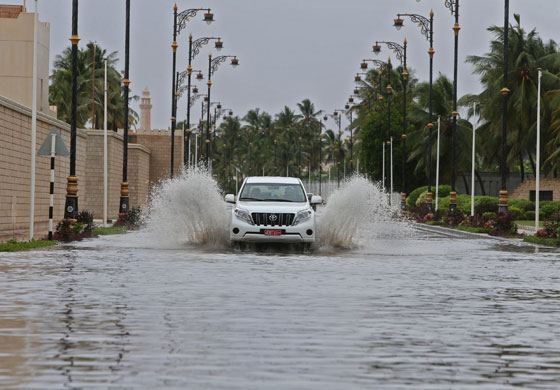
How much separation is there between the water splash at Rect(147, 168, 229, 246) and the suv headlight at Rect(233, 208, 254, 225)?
→ 7.04ft

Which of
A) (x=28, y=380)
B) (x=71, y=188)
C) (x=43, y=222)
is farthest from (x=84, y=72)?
(x=28, y=380)

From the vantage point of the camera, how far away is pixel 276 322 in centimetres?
1086

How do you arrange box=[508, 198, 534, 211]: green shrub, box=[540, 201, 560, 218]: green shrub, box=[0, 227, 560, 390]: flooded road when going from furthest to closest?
1. box=[508, 198, 534, 211]: green shrub
2. box=[540, 201, 560, 218]: green shrub
3. box=[0, 227, 560, 390]: flooded road

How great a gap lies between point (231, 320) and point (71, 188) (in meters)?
19.7

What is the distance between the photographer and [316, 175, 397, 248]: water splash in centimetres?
2609

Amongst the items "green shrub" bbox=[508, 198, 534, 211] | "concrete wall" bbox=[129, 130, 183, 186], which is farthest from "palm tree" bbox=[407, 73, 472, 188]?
"concrete wall" bbox=[129, 130, 183, 186]

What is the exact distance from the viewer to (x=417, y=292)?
14609mm

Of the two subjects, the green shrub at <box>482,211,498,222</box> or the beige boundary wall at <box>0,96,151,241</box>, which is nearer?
the beige boundary wall at <box>0,96,151,241</box>

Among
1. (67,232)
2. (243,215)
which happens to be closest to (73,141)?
(67,232)

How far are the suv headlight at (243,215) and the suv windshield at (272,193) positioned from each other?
109cm

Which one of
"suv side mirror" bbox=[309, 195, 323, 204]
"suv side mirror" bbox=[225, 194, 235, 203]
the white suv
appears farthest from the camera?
"suv side mirror" bbox=[309, 195, 323, 204]

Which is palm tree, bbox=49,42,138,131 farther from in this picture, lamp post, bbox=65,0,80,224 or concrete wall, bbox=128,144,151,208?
lamp post, bbox=65,0,80,224

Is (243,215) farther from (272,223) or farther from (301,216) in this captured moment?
(301,216)

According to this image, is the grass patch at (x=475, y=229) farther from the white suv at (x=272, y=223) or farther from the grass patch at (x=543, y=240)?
the white suv at (x=272, y=223)
